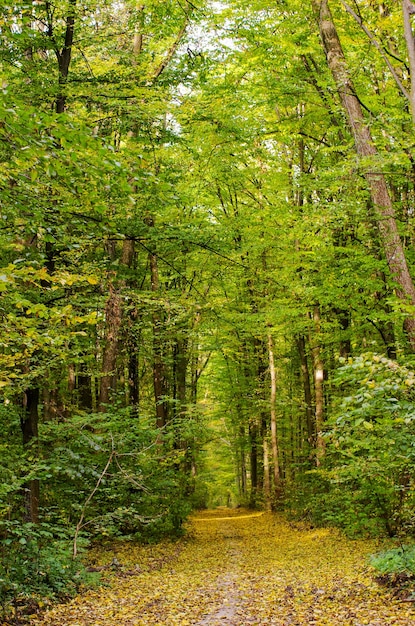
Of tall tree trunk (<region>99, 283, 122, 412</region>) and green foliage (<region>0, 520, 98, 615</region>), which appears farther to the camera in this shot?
tall tree trunk (<region>99, 283, 122, 412</region>)

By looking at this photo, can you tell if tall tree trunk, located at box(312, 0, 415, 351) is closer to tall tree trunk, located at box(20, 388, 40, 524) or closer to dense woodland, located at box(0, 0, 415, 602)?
dense woodland, located at box(0, 0, 415, 602)

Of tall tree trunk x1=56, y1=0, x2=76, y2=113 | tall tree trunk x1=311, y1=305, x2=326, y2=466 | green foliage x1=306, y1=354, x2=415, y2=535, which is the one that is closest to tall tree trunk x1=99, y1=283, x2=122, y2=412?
tall tree trunk x1=56, y1=0, x2=76, y2=113

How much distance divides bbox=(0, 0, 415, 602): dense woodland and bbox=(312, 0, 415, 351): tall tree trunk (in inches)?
1.8

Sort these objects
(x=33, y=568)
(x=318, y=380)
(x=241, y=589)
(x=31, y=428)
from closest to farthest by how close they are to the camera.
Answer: (x=33, y=568), (x=241, y=589), (x=31, y=428), (x=318, y=380)

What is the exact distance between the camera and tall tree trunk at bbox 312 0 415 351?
8992mm

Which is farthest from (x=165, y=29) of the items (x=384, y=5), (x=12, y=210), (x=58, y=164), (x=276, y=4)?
(x=58, y=164)

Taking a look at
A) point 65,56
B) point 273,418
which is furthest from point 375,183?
point 273,418

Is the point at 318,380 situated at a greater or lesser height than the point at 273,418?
greater

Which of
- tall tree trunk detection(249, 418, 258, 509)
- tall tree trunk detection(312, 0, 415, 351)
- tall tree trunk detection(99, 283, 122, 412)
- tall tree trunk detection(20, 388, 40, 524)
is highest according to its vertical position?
tall tree trunk detection(312, 0, 415, 351)

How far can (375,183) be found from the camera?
9805 millimetres

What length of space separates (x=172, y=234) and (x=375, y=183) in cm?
402

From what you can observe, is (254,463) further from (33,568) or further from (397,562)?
(33,568)

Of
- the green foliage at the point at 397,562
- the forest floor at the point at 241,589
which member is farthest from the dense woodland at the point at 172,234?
the forest floor at the point at 241,589

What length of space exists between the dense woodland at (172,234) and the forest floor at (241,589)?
29.0 inches
